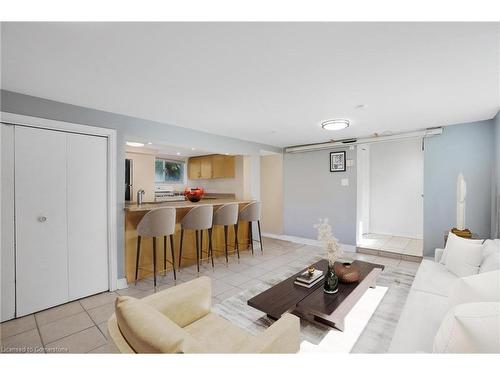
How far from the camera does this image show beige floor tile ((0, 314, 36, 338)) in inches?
82.8

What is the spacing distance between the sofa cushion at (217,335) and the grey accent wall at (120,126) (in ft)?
6.61

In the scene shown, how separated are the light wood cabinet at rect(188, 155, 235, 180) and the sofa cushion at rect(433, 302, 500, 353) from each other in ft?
17.3

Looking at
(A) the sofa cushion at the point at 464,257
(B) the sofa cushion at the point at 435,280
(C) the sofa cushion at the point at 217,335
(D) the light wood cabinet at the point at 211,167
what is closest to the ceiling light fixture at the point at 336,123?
(A) the sofa cushion at the point at 464,257

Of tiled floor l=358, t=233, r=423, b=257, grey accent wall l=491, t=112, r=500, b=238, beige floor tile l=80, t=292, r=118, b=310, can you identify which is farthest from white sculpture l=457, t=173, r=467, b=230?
beige floor tile l=80, t=292, r=118, b=310

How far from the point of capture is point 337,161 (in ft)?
16.1

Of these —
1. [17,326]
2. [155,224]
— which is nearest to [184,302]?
[155,224]

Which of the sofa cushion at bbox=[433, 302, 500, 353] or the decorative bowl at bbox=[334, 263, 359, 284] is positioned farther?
the decorative bowl at bbox=[334, 263, 359, 284]

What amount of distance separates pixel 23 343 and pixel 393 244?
5655mm

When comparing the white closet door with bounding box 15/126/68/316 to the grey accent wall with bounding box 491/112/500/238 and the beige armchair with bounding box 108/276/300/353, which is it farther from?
the grey accent wall with bounding box 491/112/500/238

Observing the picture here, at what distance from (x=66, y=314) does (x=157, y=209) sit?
4.46 ft

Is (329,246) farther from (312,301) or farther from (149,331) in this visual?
(149,331)

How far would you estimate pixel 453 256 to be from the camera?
2369 mm
